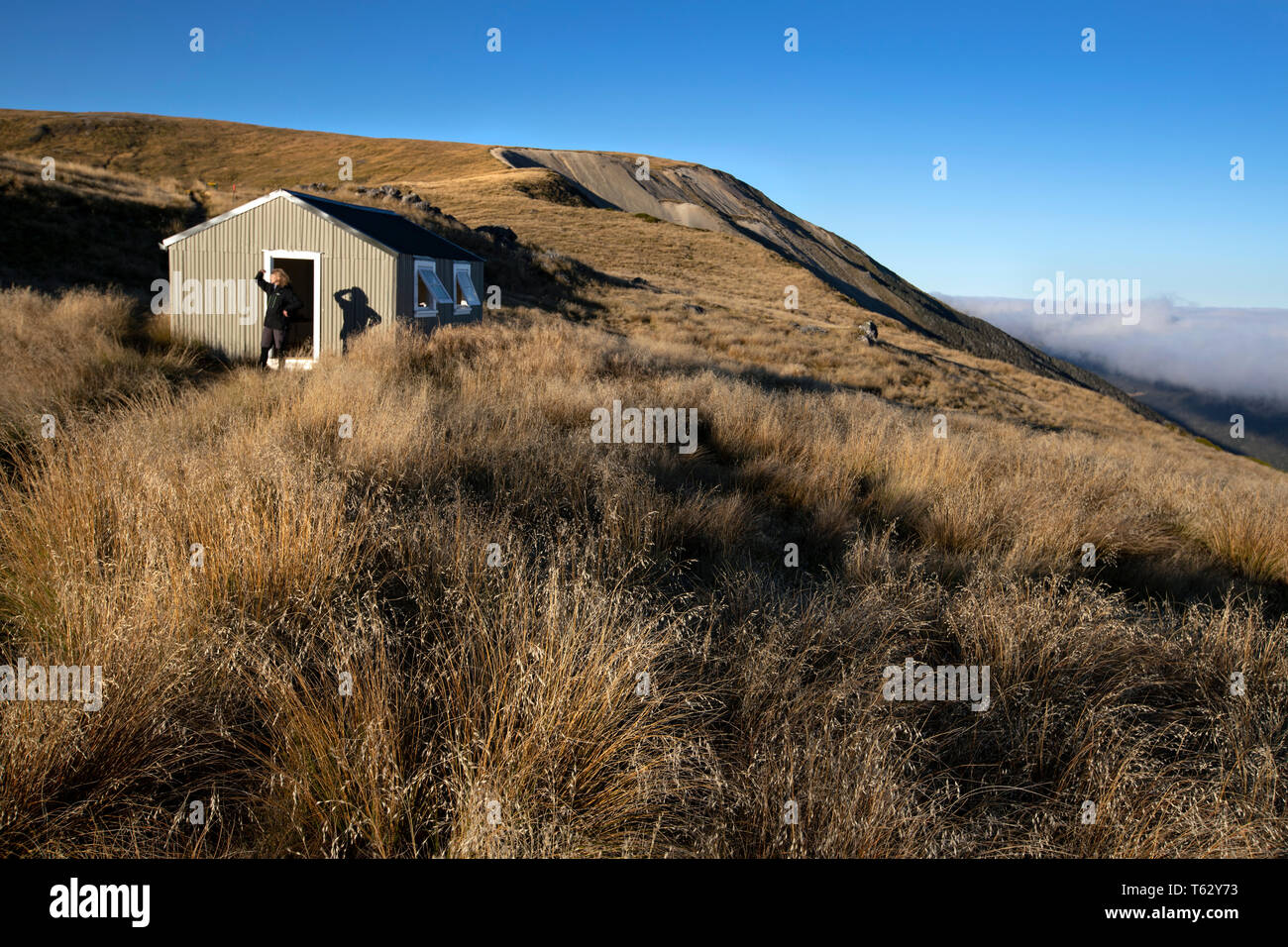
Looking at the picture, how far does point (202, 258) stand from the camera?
15.3m

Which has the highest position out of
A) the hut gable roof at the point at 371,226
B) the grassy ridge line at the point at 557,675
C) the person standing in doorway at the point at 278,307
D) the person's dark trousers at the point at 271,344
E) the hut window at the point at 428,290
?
the hut gable roof at the point at 371,226

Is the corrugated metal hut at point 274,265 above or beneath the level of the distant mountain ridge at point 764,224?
beneath

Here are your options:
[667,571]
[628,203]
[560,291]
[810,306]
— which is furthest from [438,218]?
[628,203]

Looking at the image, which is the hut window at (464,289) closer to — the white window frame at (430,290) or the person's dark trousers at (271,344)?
the white window frame at (430,290)

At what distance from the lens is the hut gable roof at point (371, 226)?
14953 mm

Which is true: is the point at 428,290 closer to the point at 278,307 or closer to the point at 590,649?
the point at 278,307

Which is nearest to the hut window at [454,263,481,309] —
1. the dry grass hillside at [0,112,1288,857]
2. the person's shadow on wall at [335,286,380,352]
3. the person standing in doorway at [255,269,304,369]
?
the person's shadow on wall at [335,286,380,352]

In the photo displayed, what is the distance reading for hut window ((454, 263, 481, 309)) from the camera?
18719mm

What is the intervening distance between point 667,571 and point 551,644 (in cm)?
141

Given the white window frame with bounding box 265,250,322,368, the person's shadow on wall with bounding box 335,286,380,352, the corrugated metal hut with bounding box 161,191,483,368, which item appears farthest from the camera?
the person's shadow on wall with bounding box 335,286,380,352

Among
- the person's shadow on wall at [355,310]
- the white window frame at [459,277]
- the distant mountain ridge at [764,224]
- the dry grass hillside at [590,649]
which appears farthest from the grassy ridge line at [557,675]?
the distant mountain ridge at [764,224]

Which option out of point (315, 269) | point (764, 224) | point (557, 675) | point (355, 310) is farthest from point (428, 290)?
point (764, 224)

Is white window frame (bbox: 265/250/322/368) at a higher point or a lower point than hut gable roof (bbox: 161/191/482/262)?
lower

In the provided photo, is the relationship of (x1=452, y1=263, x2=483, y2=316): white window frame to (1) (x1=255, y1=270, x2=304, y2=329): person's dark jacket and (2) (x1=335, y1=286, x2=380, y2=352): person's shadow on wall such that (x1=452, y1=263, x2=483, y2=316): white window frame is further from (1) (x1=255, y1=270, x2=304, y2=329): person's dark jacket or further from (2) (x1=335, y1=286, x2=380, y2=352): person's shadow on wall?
(1) (x1=255, y1=270, x2=304, y2=329): person's dark jacket
